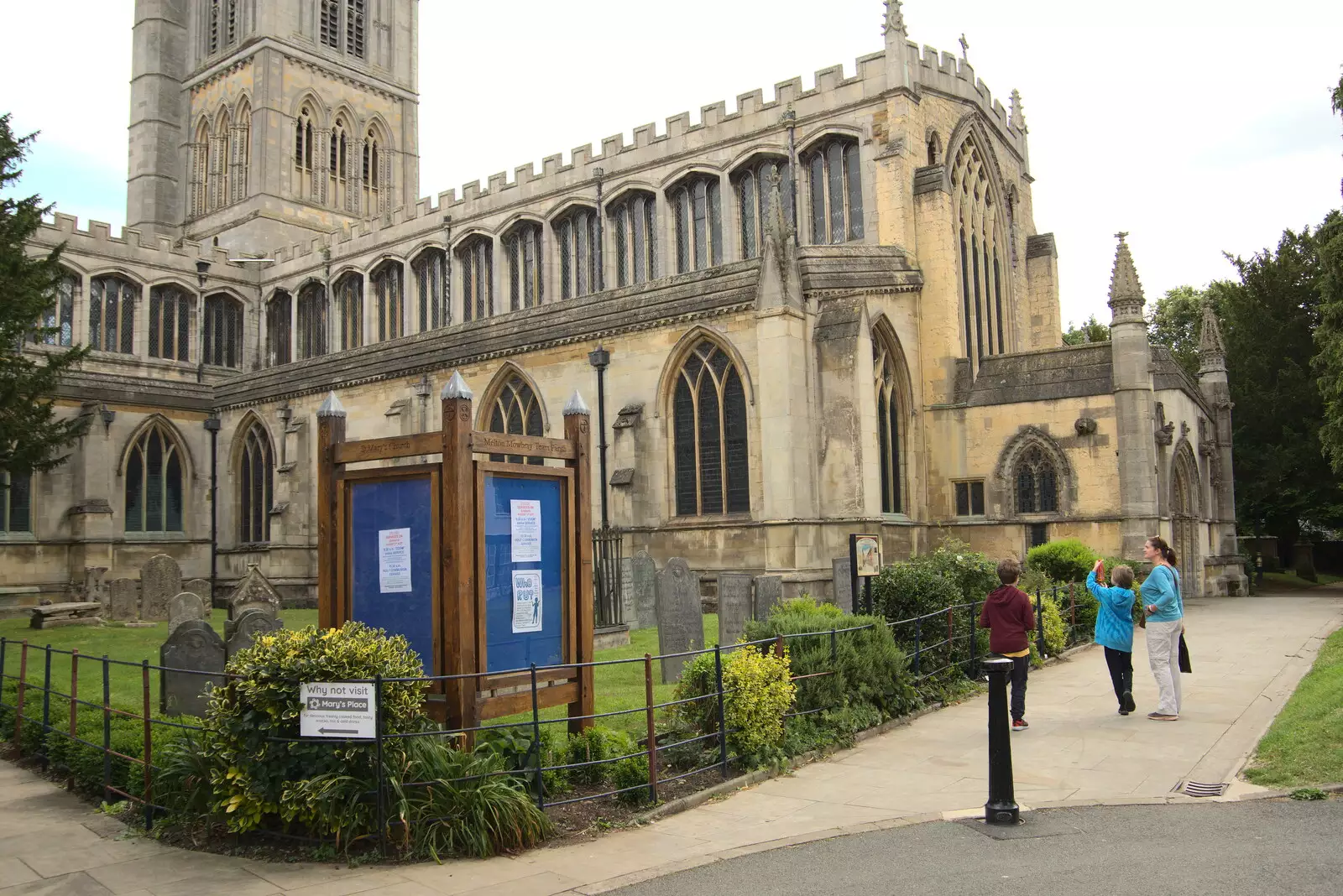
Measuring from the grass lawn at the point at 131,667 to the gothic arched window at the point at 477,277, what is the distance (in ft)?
45.4

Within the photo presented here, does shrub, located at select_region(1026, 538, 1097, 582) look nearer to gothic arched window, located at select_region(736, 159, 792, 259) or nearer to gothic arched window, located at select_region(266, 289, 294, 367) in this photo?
gothic arched window, located at select_region(736, 159, 792, 259)

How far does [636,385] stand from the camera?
23766 millimetres

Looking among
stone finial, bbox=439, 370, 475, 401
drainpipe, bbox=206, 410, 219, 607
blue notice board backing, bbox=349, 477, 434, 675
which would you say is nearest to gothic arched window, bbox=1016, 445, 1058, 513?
stone finial, bbox=439, 370, 475, 401

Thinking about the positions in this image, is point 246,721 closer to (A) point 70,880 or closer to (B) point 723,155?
(A) point 70,880

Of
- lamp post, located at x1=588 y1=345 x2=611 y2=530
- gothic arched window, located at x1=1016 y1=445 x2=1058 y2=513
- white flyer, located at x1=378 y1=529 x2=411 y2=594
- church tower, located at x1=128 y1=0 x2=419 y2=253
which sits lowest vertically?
white flyer, located at x1=378 y1=529 x2=411 y2=594

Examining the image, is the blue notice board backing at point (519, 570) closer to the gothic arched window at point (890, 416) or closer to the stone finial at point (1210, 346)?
the gothic arched window at point (890, 416)

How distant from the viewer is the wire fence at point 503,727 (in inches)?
285

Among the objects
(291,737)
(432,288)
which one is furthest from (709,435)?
(432,288)

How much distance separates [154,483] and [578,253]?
1563 centimetres

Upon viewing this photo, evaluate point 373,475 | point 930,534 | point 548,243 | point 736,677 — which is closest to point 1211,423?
point 930,534

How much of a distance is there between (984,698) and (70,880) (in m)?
9.08

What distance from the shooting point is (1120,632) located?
35.0ft

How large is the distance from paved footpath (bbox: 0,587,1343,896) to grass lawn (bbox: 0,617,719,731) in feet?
4.89

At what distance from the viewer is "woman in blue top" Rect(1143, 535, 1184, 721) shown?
1035 cm
